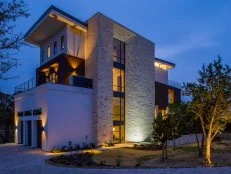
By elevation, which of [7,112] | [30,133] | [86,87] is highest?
[86,87]

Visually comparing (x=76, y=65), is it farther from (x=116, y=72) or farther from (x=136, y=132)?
(x=136, y=132)

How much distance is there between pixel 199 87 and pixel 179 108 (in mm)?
5875

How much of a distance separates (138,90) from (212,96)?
18.4 m

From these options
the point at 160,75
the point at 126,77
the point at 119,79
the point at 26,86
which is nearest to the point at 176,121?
the point at 119,79

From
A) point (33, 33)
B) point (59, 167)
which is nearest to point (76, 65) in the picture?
point (33, 33)

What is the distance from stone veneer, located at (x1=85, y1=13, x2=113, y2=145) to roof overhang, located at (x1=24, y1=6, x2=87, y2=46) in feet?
5.83

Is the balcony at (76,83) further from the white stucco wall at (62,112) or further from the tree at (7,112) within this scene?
the tree at (7,112)

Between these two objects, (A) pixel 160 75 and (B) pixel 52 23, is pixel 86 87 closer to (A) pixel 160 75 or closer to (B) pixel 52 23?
(B) pixel 52 23

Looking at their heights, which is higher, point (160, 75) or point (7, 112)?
point (160, 75)

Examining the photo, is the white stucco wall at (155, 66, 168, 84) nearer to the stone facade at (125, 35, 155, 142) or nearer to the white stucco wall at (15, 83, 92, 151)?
the stone facade at (125, 35, 155, 142)

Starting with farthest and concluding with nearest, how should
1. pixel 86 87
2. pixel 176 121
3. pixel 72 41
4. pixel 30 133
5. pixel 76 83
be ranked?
pixel 72 41, pixel 30 133, pixel 86 87, pixel 76 83, pixel 176 121

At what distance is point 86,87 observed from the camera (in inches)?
1062

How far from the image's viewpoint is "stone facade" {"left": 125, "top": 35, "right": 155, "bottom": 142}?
31.8 metres

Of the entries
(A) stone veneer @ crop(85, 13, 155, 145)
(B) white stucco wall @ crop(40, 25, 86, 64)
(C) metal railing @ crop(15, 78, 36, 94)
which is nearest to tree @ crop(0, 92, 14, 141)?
(C) metal railing @ crop(15, 78, 36, 94)
